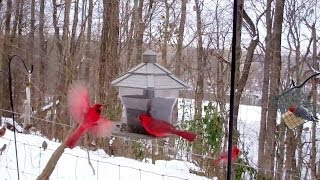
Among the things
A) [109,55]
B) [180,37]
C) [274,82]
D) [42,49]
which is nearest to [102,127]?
[109,55]

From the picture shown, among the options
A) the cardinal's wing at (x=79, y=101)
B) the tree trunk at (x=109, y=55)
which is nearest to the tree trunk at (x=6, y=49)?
the tree trunk at (x=109, y=55)

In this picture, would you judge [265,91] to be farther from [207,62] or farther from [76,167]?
[76,167]

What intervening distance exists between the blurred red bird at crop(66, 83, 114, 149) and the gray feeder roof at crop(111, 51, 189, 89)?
15 centimetres

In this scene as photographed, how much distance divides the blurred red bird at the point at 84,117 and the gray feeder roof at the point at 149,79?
0.15 metres

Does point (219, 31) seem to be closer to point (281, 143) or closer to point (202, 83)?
point (202, 83)

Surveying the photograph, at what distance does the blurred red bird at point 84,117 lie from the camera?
3.65ft

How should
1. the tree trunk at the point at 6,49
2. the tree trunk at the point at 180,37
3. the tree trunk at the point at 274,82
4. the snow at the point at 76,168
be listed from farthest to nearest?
the tree trunk at the point at 6,49, the tree trunk at the point at 180,37, the tree trunk at the point at 274,82, the snow at the point at 76,168

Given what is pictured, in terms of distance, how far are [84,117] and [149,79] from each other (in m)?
0.23


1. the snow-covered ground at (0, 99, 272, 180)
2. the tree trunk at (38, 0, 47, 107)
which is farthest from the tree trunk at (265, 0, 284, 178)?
the tree trunk at (38, 0, 47, 107)

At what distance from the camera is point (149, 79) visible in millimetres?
1262

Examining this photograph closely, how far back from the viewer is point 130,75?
1.33m

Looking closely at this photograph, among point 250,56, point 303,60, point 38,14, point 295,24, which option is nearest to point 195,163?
point 250,56

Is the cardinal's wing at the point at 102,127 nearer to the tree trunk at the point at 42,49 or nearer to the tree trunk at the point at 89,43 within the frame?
the tree trunk at the point at 89,43

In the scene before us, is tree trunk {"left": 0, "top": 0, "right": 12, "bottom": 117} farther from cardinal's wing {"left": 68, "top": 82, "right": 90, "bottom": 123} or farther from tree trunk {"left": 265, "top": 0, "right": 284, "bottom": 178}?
cardinal's wing {"left": 68, "top": 82, "right": 90, "bottom": 123}
